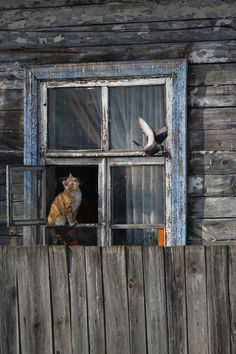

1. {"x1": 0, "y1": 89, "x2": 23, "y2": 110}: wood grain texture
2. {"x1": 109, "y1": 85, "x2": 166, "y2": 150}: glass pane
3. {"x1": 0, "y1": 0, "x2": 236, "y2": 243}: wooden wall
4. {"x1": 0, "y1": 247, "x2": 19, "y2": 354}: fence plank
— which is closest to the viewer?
{"x1": 0, "y1": 247, "x2": 19, "y2": 354}: fence plank

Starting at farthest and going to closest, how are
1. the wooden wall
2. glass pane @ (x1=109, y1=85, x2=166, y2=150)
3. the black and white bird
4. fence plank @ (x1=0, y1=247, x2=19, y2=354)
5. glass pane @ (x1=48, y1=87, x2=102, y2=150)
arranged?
glass pane @ (x1=48, y1=87, x2=102, y2=150)
glass pane @ (x1=109, y1=85, x2=166, y2=150)
the wooden wall
the black and white bird
fence plank @ (x1=0, y1=247, x2=19, y2=354)

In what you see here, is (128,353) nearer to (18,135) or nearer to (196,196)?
(196,196)

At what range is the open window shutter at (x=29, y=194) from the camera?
7117 mm

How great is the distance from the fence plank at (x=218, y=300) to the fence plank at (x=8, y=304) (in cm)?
117

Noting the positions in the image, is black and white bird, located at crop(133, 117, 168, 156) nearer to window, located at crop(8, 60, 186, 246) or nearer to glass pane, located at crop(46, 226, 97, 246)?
window, located at crop(8, 60, 186, 246)

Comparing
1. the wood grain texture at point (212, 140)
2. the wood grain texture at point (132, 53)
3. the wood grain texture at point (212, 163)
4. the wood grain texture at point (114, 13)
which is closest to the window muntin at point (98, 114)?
the wood grain texture at point (132, 53)

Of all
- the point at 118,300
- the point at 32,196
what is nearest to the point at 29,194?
the point at 32,196

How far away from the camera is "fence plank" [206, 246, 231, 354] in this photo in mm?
4781

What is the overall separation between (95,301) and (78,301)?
0.34 feet

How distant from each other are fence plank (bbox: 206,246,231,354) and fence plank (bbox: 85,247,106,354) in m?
0.63

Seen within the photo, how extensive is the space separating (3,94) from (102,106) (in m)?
0.90

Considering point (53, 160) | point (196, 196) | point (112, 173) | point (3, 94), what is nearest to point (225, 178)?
point (196, 196)

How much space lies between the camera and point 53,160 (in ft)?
23.6

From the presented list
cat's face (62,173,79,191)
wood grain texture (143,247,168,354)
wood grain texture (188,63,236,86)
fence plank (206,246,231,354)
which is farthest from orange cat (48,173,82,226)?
fence plank (206,246,231,354)
